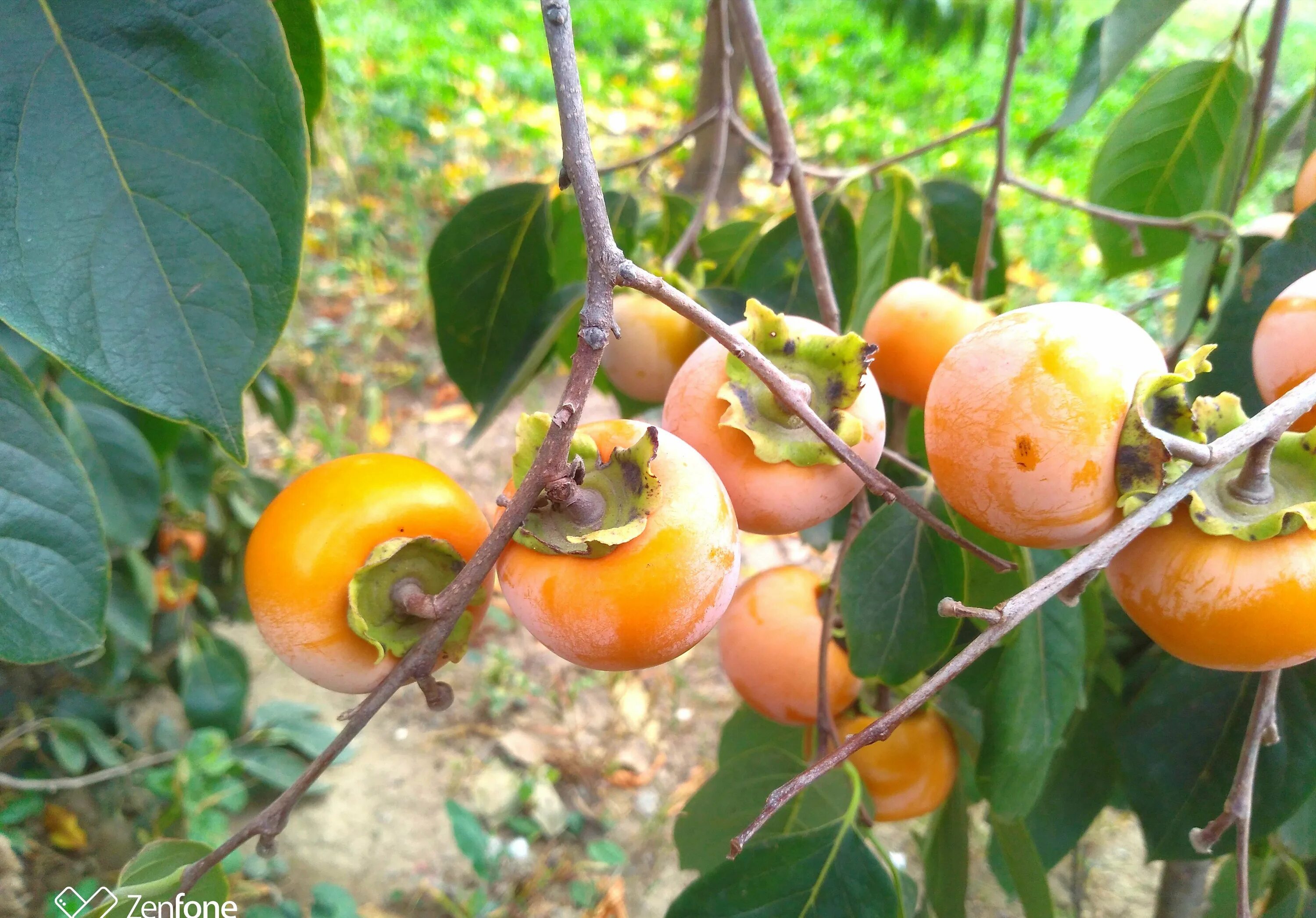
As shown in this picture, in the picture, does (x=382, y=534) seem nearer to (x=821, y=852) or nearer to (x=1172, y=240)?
(x=821, y=852)

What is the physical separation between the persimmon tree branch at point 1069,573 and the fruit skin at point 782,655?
0.54 m

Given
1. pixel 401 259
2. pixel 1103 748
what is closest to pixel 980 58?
pixel 401 259

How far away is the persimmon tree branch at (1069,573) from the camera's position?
1.63ft

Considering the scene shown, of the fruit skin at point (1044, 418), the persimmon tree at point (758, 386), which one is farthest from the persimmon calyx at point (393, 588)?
the fruit skin at point (1044, 418)

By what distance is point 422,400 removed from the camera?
143 inches

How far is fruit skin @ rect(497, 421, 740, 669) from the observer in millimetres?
559

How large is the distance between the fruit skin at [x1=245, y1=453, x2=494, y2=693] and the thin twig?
0.80m

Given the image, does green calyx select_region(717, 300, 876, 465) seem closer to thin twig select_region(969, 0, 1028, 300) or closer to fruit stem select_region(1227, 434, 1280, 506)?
fruit stem select_region(1227, 434, 1280, 506)

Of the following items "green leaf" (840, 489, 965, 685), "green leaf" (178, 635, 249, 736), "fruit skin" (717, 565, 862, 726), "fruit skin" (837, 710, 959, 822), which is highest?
"green leaf" (840, 489, 965, 685)

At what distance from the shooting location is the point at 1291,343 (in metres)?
0.63

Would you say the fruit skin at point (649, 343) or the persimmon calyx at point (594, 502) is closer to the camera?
the persimmon calyx at point (594, 502)

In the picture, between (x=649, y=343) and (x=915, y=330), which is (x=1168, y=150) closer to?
(x=915, y=330)

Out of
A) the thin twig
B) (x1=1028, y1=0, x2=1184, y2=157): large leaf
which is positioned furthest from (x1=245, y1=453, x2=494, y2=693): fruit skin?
(x1=1028, y1=0, x2=1184, y2=157): large leaf

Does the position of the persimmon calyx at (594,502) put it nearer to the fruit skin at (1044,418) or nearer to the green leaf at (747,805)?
the fruit skin at (1044,418)
